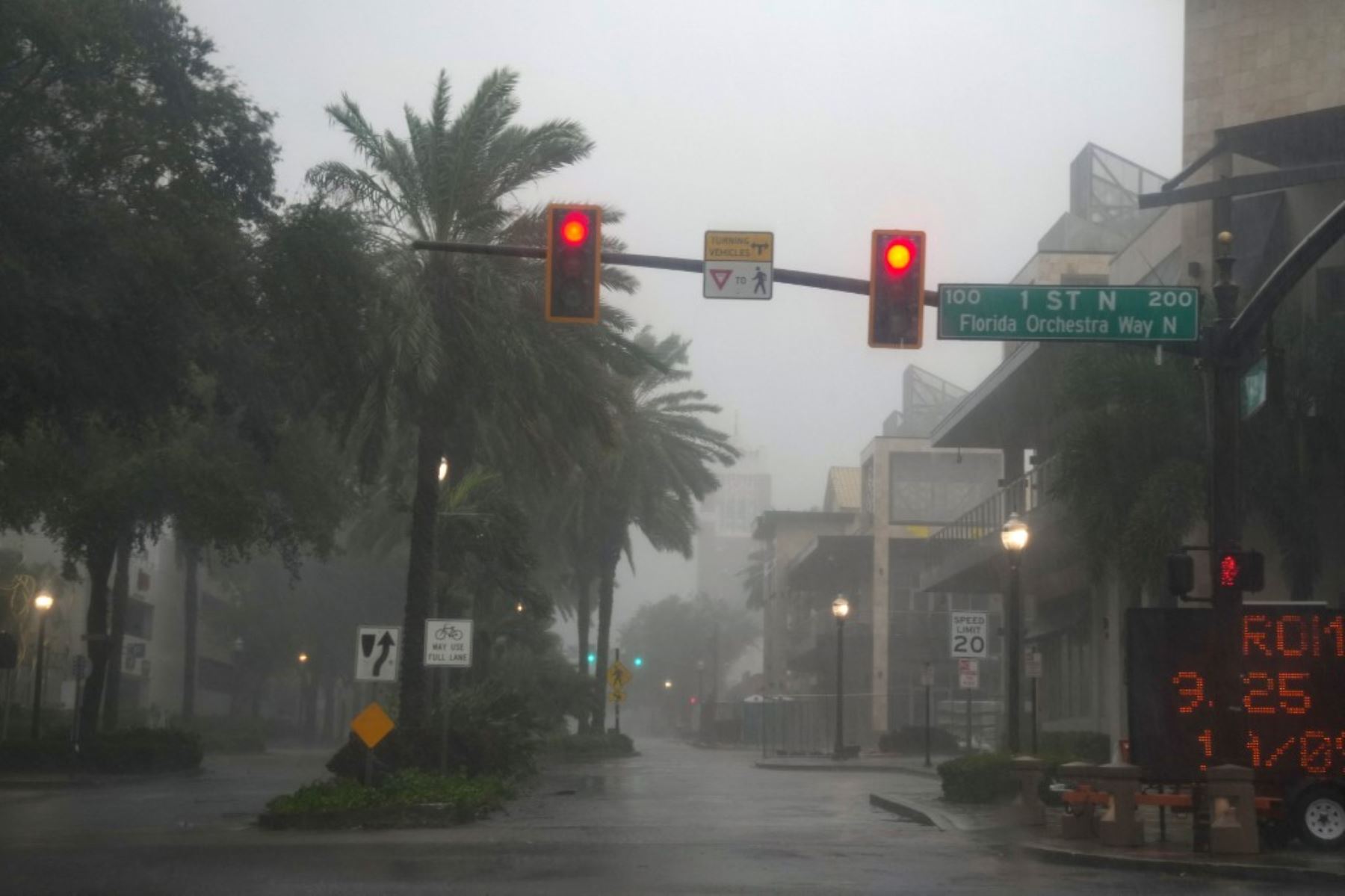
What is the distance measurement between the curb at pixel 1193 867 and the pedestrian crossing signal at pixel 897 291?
5.41 meters

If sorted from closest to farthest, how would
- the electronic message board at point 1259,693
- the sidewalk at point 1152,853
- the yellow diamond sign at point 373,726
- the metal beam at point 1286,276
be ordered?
the metal beam at point 1286,276, the sidewalk at point 1152,853, the electronic message board at point 1259,693, the yellow diamond sign at point 373,726

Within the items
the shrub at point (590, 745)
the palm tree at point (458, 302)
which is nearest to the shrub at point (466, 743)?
the palm tree at point (458, 302)

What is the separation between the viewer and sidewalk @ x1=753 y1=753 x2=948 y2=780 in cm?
4238

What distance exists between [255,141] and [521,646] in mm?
33937

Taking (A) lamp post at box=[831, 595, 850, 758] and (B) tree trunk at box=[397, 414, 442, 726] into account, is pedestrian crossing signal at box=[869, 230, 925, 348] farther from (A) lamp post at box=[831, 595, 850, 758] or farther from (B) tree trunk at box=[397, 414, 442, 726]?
(A) lamp post at box=[831, 595, 850, 758]

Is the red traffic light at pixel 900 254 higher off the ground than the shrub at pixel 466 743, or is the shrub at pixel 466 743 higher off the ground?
the red traffic light at pixel 900 254

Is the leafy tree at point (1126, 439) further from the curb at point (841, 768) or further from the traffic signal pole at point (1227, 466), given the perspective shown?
the curb at point (841, 768)

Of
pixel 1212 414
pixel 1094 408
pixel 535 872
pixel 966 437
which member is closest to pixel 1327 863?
pixel 1212 414

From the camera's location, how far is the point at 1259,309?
1686 centimetres

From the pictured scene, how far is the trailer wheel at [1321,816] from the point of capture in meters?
17.7

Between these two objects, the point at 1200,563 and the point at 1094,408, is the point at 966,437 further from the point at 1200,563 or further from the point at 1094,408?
the point at 1094,408

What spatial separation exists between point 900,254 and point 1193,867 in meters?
6.45

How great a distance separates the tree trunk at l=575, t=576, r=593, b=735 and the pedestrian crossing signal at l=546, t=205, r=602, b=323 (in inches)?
1665

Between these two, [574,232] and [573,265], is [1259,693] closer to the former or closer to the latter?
[573,265]
